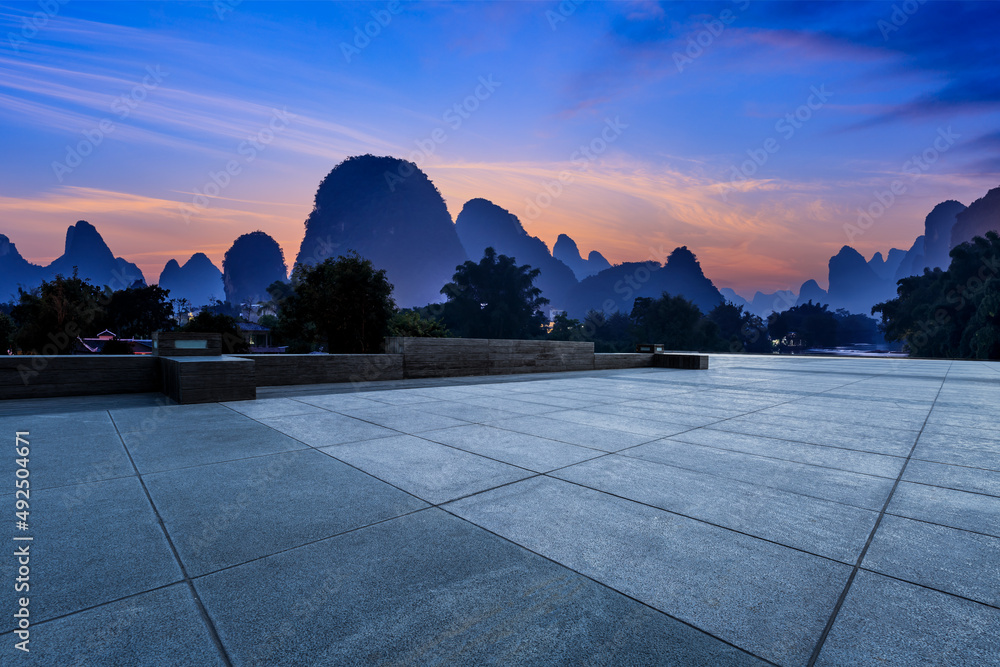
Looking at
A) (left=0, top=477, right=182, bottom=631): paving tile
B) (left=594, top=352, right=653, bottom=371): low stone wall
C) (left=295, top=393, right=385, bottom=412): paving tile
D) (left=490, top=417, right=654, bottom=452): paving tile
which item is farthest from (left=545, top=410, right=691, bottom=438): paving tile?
(left=594, top=352, right=653, bottom=371): low stone wall

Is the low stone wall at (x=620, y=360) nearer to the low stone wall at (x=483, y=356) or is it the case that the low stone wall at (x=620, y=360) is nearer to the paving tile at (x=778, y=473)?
the low stone wall at (x=483, y=356)

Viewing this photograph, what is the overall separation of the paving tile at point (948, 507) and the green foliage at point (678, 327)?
269ft

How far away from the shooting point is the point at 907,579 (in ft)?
7.99

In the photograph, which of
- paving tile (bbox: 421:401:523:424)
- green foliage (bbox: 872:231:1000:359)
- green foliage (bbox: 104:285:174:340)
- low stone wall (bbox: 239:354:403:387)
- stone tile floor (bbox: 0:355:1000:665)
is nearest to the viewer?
stone tile floor (bbox: 0:355:1000:665)

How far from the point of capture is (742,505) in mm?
3418

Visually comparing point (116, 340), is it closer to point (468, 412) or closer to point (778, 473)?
point (468, 412)

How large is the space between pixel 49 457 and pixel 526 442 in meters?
4.68

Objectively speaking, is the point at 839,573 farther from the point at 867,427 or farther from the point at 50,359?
the point at 50,359

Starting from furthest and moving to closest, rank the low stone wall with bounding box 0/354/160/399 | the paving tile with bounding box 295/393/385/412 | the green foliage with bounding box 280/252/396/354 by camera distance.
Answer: the green foliage with bounding box 280/252/396/354 < the low stone wall with bounding box 0/354/160/399 < the paving tile with bounding box 295/393/385/412

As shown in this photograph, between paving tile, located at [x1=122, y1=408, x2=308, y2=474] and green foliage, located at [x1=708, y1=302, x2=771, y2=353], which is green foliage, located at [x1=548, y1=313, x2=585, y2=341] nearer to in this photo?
green foliage, located at [x1=708, y1=302, x2=771, y2=353]

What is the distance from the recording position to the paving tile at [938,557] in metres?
2.38

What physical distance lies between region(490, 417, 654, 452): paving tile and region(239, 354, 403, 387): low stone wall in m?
5.75

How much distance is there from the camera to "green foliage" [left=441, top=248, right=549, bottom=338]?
88875mm

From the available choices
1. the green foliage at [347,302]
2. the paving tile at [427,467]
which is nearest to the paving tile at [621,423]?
the paving tile at [427,467]
